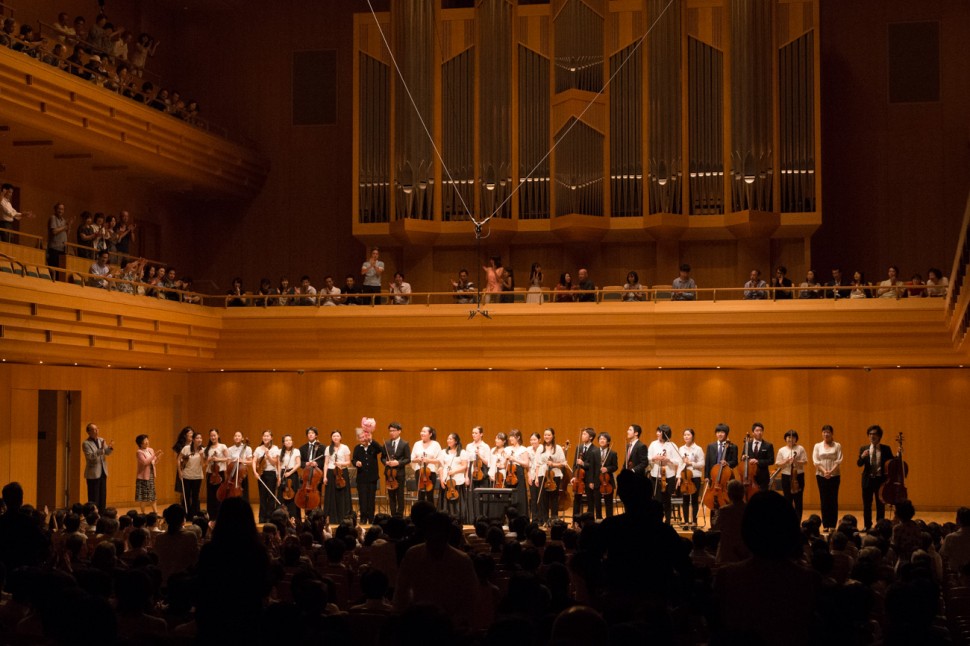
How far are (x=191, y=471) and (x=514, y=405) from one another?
546 cm

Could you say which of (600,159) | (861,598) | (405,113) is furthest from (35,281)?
(861,598)

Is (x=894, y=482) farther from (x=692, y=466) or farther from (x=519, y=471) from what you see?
(x=519, y=471)

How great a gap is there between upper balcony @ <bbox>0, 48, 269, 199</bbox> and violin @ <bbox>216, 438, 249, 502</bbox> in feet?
17.8

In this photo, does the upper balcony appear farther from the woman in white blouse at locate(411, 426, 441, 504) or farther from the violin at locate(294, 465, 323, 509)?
the woman in white blouse at locate(411, 426, 441, 504)

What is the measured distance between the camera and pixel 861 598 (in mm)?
5180

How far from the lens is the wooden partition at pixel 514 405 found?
17906 millimetres

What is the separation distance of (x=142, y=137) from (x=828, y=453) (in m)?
11.5

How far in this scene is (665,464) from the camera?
598 inches

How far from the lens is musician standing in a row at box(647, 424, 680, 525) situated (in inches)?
596

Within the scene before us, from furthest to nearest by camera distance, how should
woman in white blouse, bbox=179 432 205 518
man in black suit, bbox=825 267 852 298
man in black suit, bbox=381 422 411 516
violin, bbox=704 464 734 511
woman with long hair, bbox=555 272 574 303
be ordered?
woman with long hair, bbox=555 272 574 303 < man in black suit, bbox=825 267 852 298 < woman in white blouse, bbox=179 432 205 518 < man in black suit, bbox=381 422 411 516 < violin, bbox=704 464 734 511

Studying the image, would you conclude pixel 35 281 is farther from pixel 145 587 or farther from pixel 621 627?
pixel 621 627

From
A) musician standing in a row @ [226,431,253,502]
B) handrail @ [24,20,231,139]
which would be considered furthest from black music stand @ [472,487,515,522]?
handrail @ [24,20,231,139]

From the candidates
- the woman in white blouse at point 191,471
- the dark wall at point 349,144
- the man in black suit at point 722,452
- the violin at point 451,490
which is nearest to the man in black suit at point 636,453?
the man in black suit at point 722,452

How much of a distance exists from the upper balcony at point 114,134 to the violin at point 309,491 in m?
6.23
